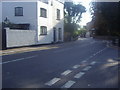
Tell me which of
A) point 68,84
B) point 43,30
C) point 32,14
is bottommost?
point 68,84

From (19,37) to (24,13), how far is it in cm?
686

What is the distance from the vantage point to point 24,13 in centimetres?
3144

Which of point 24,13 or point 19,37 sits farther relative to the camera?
point 24,13

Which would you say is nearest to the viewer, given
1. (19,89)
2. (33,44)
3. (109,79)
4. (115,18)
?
(19,89)

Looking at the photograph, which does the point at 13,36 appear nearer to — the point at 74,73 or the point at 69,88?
the point at 74,73

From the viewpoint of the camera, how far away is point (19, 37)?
25.6 m

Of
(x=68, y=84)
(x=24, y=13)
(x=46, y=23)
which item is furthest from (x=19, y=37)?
(x=68, y=84)

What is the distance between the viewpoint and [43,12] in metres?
33.1

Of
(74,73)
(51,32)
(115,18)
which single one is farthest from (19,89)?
(51,32)

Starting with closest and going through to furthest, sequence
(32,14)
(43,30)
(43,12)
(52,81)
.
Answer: (52,81), (32,14), (43,12), (43,30)

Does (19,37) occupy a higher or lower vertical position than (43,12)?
lower

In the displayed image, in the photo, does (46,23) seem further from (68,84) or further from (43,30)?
(68,84)

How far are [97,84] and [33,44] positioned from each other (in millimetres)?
22610

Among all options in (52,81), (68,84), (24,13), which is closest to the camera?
(68,84)
